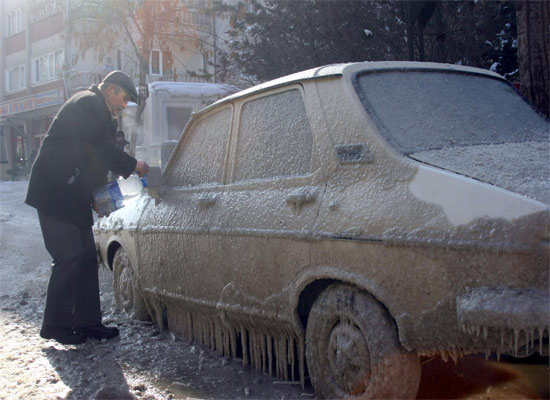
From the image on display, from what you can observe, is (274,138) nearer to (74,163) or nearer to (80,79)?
(74,163)

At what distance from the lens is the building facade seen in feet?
87.8

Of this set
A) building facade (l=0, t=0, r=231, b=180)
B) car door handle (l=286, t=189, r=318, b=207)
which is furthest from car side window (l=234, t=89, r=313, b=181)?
building facade (l=0, t=0, r=231, b=180)

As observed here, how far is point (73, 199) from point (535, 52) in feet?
14.5

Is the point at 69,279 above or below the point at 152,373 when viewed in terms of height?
above

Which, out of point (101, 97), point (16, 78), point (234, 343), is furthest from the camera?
point (16, 78)

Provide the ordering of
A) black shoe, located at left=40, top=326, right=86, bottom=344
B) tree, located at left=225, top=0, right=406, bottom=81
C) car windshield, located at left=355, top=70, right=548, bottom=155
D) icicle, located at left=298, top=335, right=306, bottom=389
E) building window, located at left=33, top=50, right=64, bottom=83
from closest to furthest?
car windshield, located at left=355, top=70, right=548, bottom=155
icicle, located at left=298, top=335, right=306, bottom=389
black shoe, located at left=40, top=326, right=86, bottom=344
tree, located at left=225, top=0, right=406, bottom=81
building window, located at left=33, top=50, right=64, bottom=83

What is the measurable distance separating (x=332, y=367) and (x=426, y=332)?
0.65 meters

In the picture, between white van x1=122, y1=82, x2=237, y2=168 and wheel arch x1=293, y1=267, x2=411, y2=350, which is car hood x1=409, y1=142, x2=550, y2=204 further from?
white van x1=122, y1=82, x2=237, y2=168

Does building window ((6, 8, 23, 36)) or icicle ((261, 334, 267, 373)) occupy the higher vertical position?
building window ((6, 8, 23, 36))

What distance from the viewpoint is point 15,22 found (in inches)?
1326

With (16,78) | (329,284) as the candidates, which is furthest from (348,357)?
(16,78)

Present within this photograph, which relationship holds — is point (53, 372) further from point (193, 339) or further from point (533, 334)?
point (533, 334)

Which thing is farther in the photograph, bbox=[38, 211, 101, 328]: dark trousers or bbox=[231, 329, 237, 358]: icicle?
bbox=[38, 211, 101, 328]: dark trousers

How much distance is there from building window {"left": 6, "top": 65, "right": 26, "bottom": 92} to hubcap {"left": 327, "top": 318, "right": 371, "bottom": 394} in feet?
111
